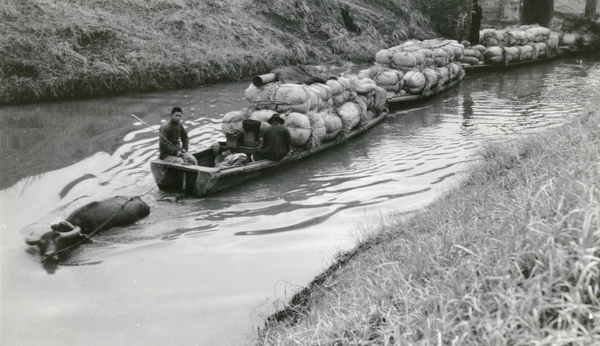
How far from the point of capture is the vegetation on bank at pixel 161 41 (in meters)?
14.6

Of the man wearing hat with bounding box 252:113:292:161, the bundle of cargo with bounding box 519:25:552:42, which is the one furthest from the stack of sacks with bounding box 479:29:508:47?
the man wearing hat with bounding box 252:113:292:161

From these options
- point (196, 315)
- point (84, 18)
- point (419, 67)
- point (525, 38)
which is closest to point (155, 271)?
point (196, 315)

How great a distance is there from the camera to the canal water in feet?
16.5

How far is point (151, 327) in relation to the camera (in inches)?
191

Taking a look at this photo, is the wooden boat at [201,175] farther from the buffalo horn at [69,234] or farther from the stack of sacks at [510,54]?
the stack of sacks at [510,54]

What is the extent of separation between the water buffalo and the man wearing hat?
232cm

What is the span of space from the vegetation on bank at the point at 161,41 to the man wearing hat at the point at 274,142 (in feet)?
26.8

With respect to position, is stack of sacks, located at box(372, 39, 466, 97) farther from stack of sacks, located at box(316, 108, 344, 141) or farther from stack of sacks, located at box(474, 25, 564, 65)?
stack of sacks, located at box(474, 25, 564, 65)

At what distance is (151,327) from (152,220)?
251cm

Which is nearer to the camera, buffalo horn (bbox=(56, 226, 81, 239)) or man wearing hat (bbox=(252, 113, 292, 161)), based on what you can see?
buffalo horn (bbox=(56, 226, 81, 239))

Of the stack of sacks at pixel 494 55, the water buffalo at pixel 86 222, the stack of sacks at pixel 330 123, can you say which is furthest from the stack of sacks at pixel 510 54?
the water buffalo at pixel 86 222

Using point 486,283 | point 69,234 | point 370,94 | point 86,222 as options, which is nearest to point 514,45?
point 370,94

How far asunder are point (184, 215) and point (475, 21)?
17.3 meters

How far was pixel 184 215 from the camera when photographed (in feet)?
24.1
